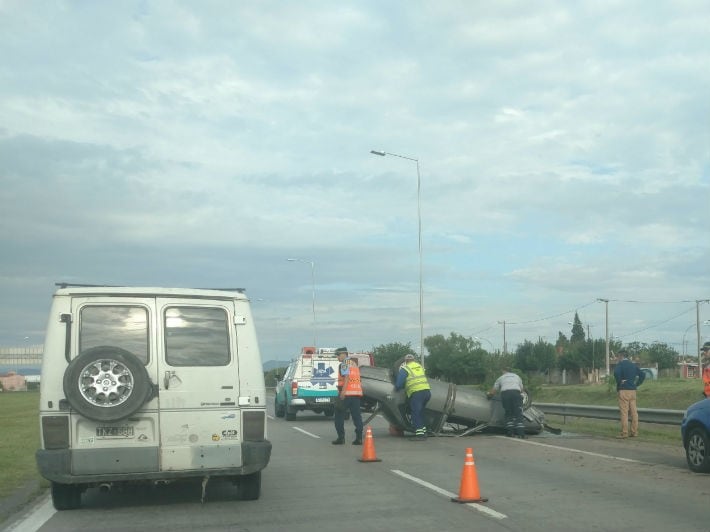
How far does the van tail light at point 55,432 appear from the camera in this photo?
8.91 meters

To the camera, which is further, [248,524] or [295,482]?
[295,482]

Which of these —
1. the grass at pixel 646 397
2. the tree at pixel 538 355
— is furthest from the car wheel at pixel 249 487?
the tree at pixel 538 355

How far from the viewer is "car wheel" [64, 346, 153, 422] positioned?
28.8 ft

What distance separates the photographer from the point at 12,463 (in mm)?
14984

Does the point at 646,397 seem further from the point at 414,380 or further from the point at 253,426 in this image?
the point at 253,426

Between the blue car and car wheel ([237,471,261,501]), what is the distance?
6165 mm

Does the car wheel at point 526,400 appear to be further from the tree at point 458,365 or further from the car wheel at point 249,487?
the tree at point 458,365

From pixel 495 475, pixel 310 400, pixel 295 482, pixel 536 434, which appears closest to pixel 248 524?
pixel 295 482

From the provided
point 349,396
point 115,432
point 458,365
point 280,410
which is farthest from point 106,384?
point 458,365

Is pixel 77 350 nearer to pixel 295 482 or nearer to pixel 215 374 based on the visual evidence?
pixel 215 374

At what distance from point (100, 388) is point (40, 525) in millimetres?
1506

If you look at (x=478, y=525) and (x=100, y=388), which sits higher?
(x=100, y=388)

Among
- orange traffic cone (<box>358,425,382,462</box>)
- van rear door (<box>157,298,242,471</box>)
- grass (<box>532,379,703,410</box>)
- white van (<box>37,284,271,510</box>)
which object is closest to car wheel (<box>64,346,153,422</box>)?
white van (<box>37,284,271,510</box>)

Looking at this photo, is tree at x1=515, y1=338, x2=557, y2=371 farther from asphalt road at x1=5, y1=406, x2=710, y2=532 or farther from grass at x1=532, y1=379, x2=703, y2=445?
asphalt road at x1=5, y1=406, x2=710, y2=532
